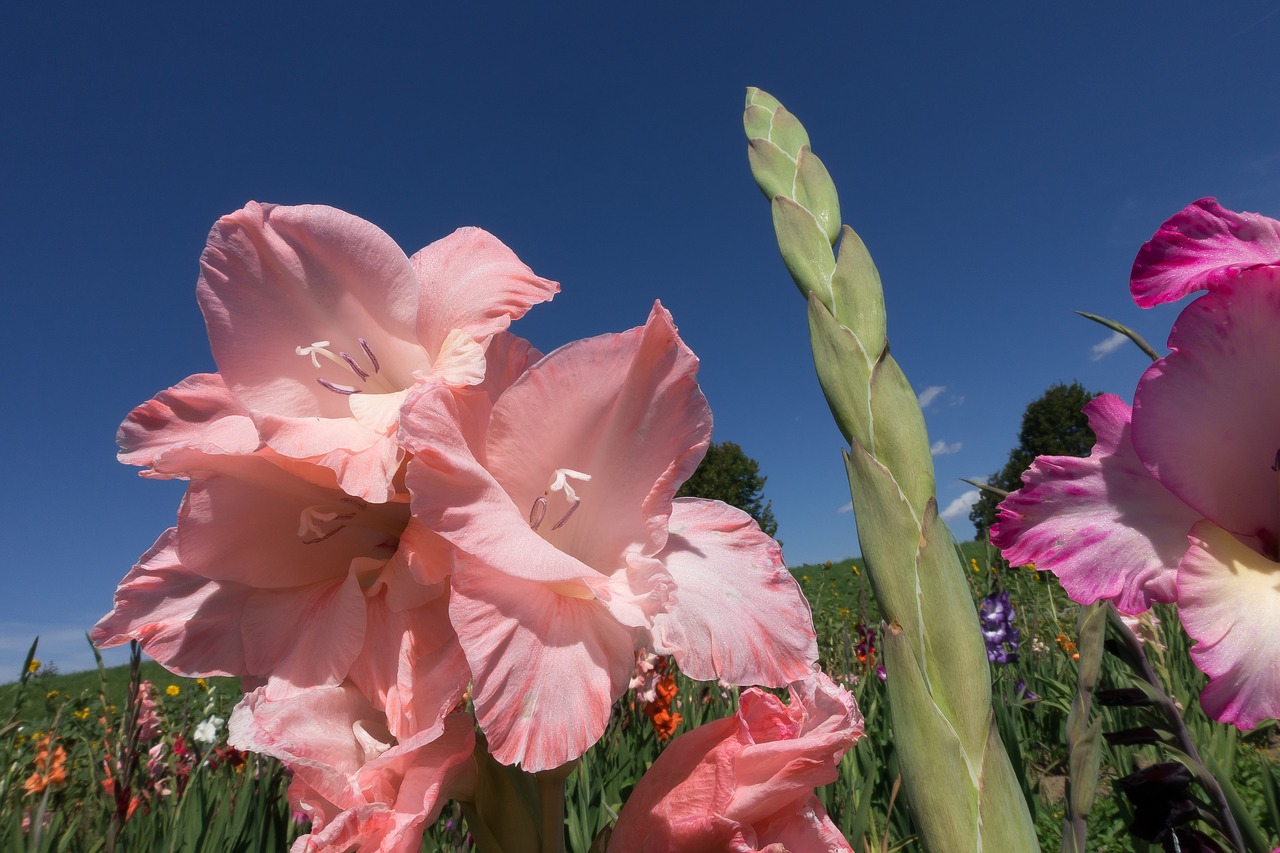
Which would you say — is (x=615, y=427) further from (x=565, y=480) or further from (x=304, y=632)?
(x=304, y=632)

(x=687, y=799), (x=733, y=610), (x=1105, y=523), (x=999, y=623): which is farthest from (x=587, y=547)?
(x=999, y=623)

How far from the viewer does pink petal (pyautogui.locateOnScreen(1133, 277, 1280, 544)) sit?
72 centimetres

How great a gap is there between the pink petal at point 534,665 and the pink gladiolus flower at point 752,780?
0.75 ft

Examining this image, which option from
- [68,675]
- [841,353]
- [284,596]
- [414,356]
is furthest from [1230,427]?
[68,675]

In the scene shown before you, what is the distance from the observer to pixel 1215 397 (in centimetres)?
75

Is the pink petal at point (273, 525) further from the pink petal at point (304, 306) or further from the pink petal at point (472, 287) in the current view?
the pink petal at point (472, 287)

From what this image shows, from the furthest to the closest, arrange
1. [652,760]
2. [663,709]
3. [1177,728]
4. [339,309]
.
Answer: [663,709] < [652,760] < [1177,728] < [339,309]

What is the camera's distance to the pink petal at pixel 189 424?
0.66 m

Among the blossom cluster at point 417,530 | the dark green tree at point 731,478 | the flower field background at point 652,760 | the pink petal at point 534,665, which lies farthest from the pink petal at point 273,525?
the dark green tree at point 731,478

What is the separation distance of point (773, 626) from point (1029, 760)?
12.3 feet

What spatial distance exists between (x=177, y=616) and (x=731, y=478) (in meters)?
29.9

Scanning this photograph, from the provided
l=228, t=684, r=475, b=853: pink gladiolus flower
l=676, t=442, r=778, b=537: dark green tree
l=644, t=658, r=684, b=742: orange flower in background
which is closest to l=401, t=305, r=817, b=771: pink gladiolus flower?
l=228, t=684, r=475, b=853: pink gladiolus flower

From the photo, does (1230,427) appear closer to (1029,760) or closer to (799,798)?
(799,798)

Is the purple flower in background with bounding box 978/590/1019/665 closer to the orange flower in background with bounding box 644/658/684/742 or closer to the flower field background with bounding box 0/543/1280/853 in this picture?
the flower field background with bounding box 0/543/1280/853
